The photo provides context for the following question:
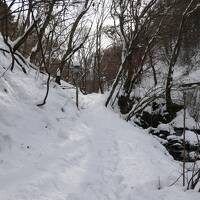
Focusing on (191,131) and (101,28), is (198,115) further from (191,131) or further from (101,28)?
(101,28)

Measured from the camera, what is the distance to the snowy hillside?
4.29 m

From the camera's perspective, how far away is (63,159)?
5.44 meters

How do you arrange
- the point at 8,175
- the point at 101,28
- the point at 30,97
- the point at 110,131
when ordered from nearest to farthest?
the point at 8,175, the point at 30,97, the point at 110,131, the point at 101,28

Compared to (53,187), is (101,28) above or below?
above

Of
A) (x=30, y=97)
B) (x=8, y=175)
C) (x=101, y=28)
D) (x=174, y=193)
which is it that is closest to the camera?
(x=8, y=175)

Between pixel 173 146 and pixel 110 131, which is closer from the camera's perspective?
pixel 110 131

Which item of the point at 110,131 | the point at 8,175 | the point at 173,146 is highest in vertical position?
the point at 8,175

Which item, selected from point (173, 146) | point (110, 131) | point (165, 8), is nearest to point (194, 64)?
point (165, 8)

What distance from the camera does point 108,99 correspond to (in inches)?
547

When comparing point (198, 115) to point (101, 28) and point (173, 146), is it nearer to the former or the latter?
point (173, 146)

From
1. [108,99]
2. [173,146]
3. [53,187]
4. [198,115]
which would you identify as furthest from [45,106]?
[198,115]

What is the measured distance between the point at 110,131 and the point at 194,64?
15.2m

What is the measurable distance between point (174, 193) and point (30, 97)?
152 inches

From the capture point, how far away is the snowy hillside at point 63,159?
4.29m
